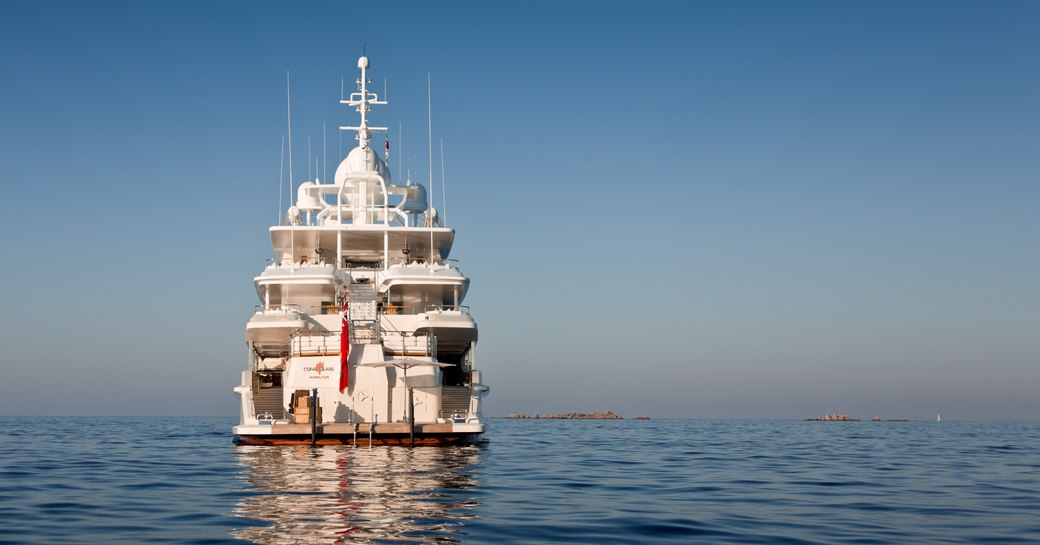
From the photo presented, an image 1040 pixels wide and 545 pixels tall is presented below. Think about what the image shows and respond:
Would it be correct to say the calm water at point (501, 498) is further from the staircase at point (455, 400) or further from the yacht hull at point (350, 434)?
the staircase at point (455, 400)

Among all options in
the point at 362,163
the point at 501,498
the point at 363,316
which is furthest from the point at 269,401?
the point at 501,498

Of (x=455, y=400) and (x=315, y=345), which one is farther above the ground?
(x=315, y=345)

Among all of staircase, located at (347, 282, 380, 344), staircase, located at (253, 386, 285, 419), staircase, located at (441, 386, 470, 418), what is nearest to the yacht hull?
staircase, located at (253, 386, 285, 419)

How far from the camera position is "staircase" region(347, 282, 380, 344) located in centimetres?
3684

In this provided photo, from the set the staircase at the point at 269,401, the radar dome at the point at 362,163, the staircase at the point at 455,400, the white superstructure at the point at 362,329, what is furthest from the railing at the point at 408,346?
the radar dome at the point at 362,163

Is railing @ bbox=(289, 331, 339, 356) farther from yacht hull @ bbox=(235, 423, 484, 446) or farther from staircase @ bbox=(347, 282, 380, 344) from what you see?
yacht hull @ bbox=(235, 423, 484, 446)

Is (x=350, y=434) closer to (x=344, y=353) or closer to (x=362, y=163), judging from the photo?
(x=344, y=353)

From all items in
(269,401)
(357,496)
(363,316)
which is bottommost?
(357,496)

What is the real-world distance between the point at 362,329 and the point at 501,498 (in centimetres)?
1798

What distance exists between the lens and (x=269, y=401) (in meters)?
39.6

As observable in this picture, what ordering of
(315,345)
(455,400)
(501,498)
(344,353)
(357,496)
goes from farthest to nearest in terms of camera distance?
1. (455,400)
2. (315,345)
3. (344,353)
4. (501,498)
5. (357,496)

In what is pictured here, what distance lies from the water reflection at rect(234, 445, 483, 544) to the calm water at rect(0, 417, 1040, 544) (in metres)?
0.05

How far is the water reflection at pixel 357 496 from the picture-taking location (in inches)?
583

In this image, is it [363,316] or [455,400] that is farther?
[455,400]
